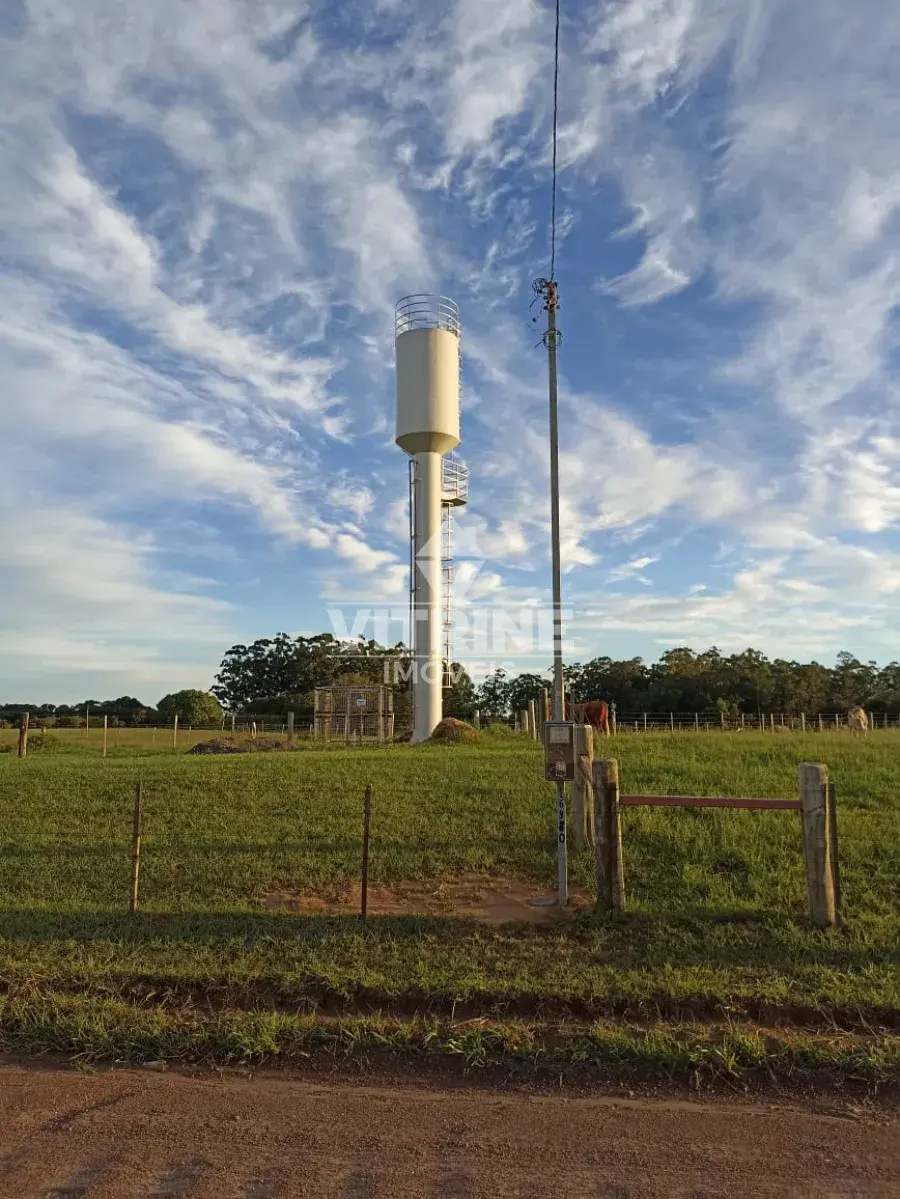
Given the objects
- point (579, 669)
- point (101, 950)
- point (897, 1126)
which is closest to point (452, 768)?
point (101, 950)

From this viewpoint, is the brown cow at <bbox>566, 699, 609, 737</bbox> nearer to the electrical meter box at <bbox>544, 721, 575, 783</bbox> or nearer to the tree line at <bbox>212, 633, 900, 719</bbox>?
the electrical meter box at <bbox>544, 721, 575, 783</bbox>

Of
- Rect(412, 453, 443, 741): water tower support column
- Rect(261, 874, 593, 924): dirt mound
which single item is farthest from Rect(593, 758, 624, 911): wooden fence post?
Rect(412, 453, 443, 741): water tower support column

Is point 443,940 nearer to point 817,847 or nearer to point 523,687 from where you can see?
point 817,847

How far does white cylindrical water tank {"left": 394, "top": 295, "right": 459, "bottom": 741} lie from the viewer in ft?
83.3

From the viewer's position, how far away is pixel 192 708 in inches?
1826

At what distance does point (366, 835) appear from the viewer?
7.95 metres

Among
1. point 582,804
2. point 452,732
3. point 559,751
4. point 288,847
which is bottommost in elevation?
point 288,847

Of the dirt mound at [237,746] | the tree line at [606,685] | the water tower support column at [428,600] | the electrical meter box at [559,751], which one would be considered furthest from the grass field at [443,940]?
the tree line at [606,685]

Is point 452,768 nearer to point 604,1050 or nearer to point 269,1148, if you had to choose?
point 604,1050

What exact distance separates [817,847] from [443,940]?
3.24m

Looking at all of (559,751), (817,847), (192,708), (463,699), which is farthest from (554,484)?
(463,699)

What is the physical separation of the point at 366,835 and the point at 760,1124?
4.40 m

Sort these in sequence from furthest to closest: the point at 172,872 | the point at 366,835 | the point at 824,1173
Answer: the point at 172,872 < the point at 366,835 < the point at 824,1173

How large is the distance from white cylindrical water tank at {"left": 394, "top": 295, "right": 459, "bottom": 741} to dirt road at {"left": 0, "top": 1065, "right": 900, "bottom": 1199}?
20.6 metres
